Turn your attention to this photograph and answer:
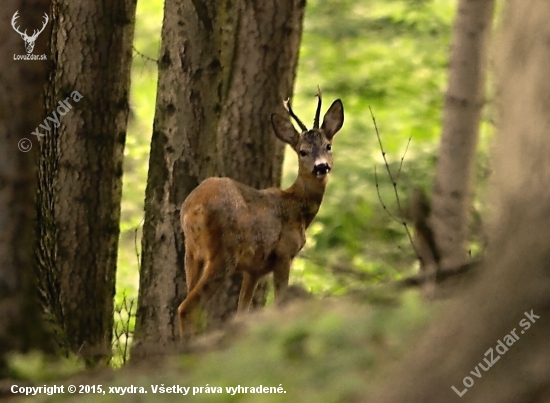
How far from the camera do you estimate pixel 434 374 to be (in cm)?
212

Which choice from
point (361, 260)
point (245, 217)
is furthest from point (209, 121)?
point (361, 260)

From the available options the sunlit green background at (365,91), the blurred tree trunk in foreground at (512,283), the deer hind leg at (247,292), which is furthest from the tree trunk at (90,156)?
the blurred tree trunk in foreground at (512,283)

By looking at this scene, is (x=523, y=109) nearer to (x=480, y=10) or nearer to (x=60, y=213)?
(x=480, y=10)

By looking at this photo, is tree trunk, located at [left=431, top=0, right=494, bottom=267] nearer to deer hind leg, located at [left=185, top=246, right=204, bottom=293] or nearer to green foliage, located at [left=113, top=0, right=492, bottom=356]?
deer hind leg, located at [left=185, top=246, right=204, bottom=293]

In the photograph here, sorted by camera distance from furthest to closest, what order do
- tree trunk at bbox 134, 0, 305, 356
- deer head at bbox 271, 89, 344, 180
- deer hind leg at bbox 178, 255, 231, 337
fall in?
tree trunk at bbox 134, 0, 305, 356
deer head at bbox 271, 89, 344, 180
deer hind leg at bbox 178, 255, 231, 337

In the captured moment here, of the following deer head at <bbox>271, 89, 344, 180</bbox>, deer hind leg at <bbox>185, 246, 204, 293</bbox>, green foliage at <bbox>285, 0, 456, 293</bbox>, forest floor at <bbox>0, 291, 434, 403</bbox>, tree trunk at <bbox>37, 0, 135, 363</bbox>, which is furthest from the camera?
green foliage at <bbox>285, 0, 456, 293</bbox>

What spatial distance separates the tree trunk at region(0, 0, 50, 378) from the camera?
407 centimetres

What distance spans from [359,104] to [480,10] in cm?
465

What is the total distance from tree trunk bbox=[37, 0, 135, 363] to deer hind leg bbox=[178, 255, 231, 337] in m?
1.54

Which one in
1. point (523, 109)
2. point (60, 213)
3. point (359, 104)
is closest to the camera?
point (523, 109)

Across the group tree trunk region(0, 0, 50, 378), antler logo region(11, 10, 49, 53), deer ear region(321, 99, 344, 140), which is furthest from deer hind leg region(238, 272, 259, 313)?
antler logo region(11, 10, 49, 53)

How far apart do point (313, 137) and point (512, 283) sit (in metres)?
3.38

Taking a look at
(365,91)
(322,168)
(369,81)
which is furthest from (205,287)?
(369,81)

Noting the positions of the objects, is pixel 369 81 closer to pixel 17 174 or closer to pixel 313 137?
pixel 313 137
